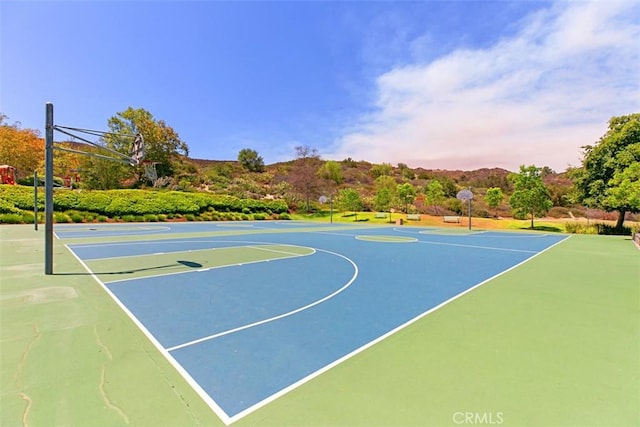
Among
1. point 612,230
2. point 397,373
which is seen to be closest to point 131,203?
point 397,373

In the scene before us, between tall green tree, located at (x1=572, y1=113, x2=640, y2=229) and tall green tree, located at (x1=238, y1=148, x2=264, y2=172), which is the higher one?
tall green tree, located at (x1=238, y1=148, x2=264, y2=172)

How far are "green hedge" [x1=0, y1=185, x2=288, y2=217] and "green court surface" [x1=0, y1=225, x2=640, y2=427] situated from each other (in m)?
22.6

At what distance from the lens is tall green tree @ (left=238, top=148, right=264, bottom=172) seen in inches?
2397

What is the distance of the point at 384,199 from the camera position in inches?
1271

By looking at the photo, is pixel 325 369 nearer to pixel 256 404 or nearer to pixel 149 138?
pixel 256 404

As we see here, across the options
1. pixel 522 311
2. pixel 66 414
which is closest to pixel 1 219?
pixel 66 414

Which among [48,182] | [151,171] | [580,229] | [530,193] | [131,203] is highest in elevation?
[151,171]

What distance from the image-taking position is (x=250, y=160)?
60906 mm

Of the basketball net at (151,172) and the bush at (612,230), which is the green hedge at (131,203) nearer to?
the basketball net at (151,172)

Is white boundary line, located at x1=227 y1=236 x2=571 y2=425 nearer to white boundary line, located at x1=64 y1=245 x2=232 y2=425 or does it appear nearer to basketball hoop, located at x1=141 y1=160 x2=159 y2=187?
white boundary line, located at x1=64 y1=245 x2=232 y2=425

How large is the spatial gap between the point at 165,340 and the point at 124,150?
40250 mm

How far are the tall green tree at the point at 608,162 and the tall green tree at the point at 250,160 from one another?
51349mm

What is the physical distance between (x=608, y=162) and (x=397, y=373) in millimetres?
22531

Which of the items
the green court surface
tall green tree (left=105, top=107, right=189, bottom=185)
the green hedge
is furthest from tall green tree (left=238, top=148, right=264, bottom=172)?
the green court surface
